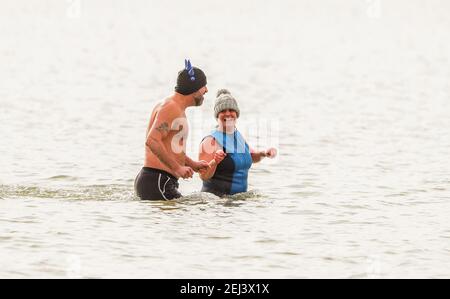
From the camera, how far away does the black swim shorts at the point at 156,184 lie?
15195 mm

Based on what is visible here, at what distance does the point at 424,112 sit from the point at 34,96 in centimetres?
1123

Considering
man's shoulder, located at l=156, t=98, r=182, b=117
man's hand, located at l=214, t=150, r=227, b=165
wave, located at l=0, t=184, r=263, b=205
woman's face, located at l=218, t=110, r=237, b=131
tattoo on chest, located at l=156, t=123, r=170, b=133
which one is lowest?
wave, located at l=0, t=184, r=263, b=205

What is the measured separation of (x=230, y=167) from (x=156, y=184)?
1027 mm

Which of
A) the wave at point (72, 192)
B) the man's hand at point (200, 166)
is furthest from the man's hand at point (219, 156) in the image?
the wave at point (72, 192)

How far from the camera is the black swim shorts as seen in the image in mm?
15195

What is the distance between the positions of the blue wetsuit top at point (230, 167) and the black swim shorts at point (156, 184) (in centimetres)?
55

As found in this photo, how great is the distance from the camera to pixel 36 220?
574 inches

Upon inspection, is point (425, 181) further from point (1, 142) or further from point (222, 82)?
point (222, 82)

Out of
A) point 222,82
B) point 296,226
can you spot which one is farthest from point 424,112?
point 296,226

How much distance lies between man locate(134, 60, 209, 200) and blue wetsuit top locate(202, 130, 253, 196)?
1.45 ft

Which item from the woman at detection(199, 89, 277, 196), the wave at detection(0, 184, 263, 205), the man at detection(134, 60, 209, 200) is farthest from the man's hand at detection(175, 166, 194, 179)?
the wave at detection(0, 184, 263, 205)

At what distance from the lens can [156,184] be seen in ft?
49.9

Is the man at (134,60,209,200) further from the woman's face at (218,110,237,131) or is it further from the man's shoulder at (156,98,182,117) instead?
the woman's face at (218,110,237,131)
